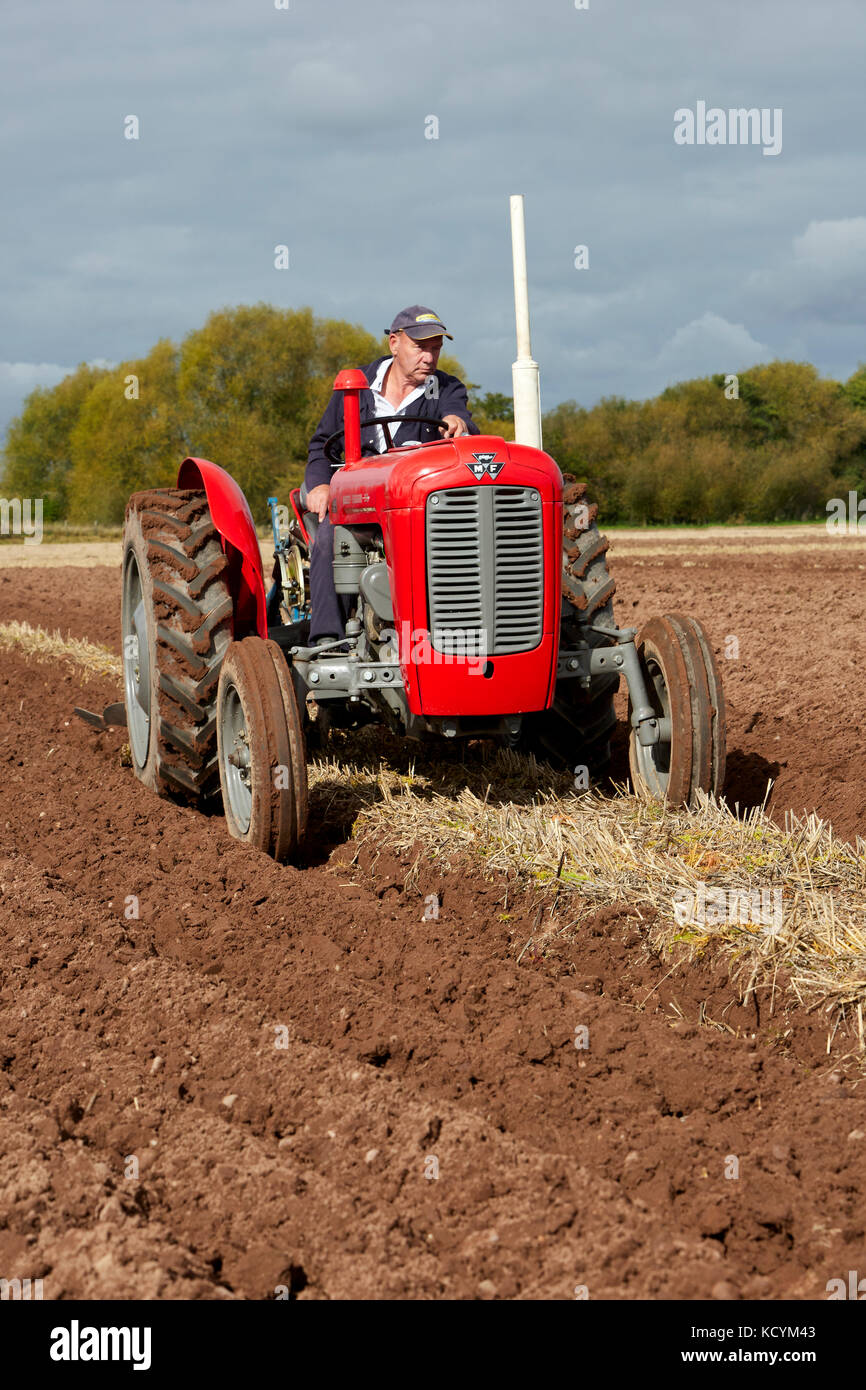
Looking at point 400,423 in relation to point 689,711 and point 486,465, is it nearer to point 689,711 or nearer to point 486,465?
point 486,465

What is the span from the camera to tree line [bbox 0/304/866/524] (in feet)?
144

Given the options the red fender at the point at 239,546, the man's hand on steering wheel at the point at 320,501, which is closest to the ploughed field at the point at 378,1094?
the red fender at the point at 239,546

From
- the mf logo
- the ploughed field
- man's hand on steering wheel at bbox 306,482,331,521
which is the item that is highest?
the mf logo

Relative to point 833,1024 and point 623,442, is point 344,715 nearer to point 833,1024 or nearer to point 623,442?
point 833,1024

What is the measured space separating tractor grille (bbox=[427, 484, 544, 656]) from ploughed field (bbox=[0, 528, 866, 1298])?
809 mm

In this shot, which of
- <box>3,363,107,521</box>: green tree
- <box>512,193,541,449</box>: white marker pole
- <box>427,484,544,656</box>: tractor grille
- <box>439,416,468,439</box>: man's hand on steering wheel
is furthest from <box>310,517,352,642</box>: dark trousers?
<box>3,363,107,521</box>: green tree

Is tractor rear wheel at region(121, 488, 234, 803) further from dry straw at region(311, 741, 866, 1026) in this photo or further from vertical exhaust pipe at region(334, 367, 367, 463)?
vertical exhaust pipe at region(334, 367, 367, 463)

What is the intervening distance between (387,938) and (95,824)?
186 cm

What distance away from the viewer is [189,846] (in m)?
5.00

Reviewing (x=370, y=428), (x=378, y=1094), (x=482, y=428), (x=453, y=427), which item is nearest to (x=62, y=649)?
(x=370, y=428)

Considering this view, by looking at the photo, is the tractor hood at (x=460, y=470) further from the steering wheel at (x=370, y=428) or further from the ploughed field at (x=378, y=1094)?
the ploughed field at (x=378, y=1094)
